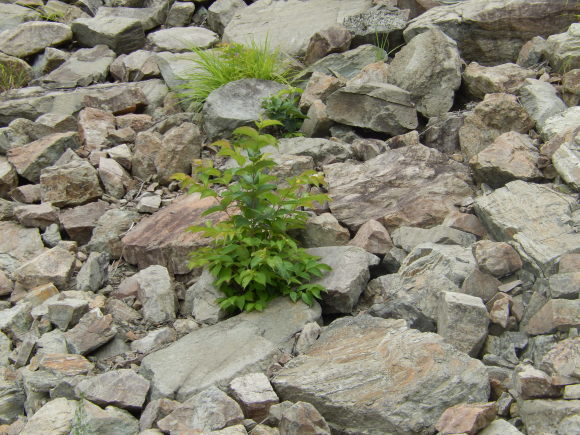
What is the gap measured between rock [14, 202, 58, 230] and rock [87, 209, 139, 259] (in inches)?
16.8

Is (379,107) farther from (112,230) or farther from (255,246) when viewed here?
(112,230)

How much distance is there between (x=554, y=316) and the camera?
3.37 metres

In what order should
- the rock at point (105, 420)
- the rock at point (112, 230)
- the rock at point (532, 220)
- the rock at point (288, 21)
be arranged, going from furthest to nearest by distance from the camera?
the rock at point (288, 21)
the rock at point (112, 230)
the rock at point (532, 220)
the rock at point (105, 420)

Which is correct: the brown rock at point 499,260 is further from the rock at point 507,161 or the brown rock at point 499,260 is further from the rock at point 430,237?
the rock at point 507,161

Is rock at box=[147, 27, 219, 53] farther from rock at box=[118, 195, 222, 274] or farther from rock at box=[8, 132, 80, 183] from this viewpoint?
rock at box=[118, 195, 222, 274]

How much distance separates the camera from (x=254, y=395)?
3371 millimetres

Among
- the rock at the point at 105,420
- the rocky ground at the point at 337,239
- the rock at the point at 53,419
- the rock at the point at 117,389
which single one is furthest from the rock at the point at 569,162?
the rock at the point at 53,419

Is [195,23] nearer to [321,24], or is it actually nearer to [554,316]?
[321,24]

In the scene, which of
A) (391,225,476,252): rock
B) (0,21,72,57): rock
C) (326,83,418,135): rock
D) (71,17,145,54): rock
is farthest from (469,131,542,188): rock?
(0,21,72,57): rock

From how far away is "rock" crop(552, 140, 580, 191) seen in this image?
14.3ft

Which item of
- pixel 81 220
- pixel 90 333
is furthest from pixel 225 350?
pixel 81 220

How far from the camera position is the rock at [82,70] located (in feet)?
25.1

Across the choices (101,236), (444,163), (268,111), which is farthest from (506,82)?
(101,236)

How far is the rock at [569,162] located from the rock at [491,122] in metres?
0.66
